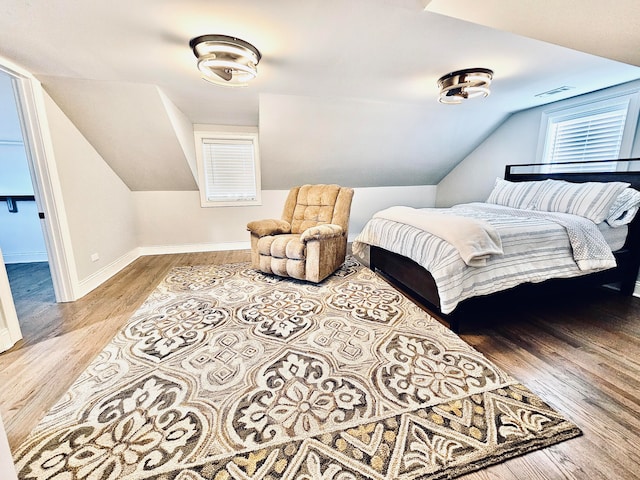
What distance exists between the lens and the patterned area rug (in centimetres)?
107

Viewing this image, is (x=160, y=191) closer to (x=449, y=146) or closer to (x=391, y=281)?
(x=391, y=281)

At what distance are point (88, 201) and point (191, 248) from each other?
5.13ft

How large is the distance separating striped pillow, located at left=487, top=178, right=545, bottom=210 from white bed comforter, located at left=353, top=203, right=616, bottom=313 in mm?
502

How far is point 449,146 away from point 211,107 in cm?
357

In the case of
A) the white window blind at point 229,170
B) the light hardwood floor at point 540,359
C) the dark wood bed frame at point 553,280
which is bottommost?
the light hardwood floor at point 540,359

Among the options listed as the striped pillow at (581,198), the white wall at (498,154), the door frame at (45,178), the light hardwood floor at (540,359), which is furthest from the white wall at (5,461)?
the white wall at (498,154)

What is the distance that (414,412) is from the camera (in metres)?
1.29

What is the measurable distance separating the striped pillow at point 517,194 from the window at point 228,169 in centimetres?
340

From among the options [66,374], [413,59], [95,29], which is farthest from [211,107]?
[66,374]

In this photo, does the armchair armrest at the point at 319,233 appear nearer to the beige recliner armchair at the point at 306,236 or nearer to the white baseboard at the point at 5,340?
the beige recliner armchair at the point at 306,236

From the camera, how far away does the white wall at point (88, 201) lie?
8.45 feet

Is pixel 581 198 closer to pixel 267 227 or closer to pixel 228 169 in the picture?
pixel 267 227

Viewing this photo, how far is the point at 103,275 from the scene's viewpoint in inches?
123

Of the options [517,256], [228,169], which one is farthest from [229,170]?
[517,256]
